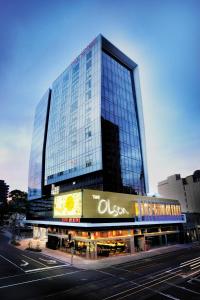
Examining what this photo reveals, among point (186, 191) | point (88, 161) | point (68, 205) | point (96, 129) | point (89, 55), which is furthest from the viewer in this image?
point (186, 191)

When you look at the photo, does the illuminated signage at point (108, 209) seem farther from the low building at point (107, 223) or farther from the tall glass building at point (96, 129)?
the tall glass building at point (96, 129)

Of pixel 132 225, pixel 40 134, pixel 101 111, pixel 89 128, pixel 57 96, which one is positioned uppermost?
pixel 57 96

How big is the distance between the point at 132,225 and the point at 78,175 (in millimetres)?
33661

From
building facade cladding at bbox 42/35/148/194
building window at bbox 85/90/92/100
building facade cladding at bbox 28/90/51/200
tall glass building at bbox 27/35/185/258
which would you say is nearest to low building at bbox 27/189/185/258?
tall glass building at bbox 27/35/185/258

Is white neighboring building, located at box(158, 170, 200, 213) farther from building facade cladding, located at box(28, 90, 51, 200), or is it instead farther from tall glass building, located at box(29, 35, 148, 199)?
building facade cladding, located at box(28, 90, 51, 200)

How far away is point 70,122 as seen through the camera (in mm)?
80500

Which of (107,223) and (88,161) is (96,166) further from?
(107,223)

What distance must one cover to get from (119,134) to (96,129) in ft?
31.1

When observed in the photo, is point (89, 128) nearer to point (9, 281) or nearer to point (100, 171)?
point (100, 171)

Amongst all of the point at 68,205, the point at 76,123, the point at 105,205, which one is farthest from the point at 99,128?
the point at 105,205

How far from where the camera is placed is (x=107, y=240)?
35625 millimetres

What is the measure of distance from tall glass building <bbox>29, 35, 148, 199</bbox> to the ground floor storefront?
2058 centimetres

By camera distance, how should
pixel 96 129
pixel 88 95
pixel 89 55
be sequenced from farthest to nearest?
pixel 89 55 < pixel 88 95 < pixel 96 129

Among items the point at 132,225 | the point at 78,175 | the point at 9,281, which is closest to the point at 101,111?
the point at 78,175
